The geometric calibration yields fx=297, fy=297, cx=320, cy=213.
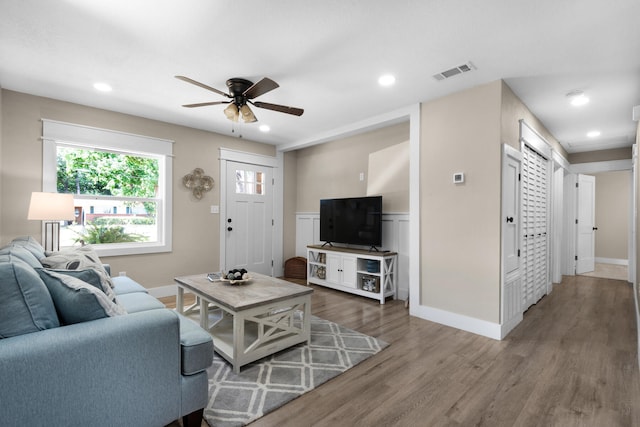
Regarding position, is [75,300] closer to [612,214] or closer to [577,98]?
[577,98]

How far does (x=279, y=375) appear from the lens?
214 centimetres

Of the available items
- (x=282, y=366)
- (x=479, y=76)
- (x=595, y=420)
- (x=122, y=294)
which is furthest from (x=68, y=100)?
(x=595, y=420)

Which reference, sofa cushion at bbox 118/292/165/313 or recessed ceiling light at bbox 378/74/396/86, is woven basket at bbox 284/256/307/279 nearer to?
sofa cushion at bbox 118/292/165/313

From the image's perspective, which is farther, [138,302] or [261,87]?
[261,87]

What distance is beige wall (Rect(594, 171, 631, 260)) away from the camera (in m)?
6.98

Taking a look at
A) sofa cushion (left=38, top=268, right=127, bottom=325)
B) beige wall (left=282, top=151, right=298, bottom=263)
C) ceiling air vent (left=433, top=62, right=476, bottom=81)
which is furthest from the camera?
beige wall (left=282, top=151, right=298, bottom=263)

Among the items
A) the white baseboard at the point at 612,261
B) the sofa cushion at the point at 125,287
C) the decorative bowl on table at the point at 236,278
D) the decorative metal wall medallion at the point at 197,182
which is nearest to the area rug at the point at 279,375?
the decorative bowl on table at the point at 236,278

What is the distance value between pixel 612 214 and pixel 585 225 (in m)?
2.21

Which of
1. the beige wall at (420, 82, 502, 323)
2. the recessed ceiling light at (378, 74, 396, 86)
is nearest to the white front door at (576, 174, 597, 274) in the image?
the beige wall at (420, 82, 502, 323)

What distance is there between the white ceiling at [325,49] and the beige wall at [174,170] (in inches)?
9.0

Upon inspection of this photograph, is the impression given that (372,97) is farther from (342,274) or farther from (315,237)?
(315,237)

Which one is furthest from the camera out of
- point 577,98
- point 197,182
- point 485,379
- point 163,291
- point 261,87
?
Result: point 197,182

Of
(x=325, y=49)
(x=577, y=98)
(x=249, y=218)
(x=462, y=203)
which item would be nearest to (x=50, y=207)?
(x=249, y=218)

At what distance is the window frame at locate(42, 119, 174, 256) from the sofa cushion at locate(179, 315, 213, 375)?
280 cm
